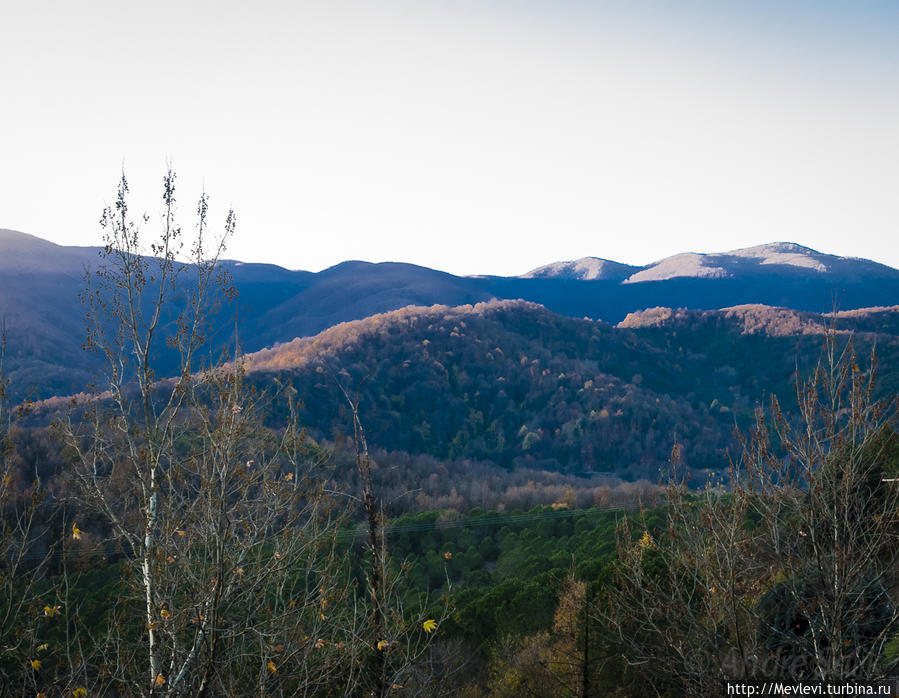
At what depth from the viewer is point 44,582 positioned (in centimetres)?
2736

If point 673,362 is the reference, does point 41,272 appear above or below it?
above

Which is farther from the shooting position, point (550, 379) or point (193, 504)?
point (550, 379)

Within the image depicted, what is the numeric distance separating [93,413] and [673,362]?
514ft

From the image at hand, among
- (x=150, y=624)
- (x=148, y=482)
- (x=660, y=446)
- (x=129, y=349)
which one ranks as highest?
(x=129, y=349)

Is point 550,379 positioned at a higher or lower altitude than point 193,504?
lower

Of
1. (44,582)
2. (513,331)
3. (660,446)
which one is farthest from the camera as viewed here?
(513,331)

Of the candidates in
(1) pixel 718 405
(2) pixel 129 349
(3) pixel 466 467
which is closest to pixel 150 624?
(2) pixel 129 349

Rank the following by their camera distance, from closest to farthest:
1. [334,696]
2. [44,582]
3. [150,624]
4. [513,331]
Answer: [150,624], [334,696], [44,582], [513,331]

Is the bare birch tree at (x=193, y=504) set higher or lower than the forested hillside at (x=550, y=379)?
higher

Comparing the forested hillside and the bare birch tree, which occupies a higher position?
the bare birch tree

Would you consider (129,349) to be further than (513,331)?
No

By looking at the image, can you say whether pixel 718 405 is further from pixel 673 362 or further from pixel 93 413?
pixel 93 413

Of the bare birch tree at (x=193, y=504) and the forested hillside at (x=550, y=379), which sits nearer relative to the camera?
the bare birch tree at (x=193, y=504)

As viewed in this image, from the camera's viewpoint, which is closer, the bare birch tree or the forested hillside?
the bare birch tree
